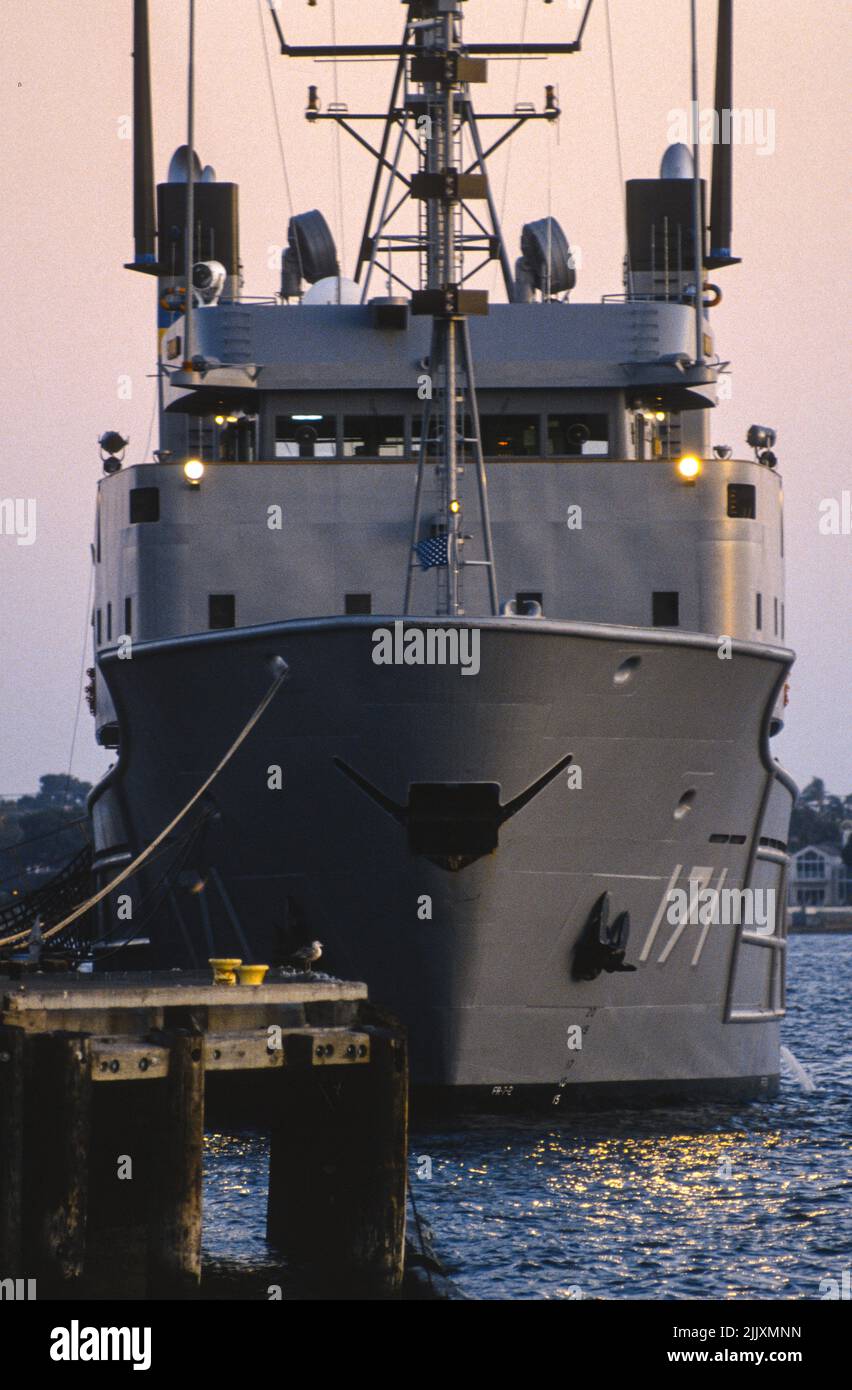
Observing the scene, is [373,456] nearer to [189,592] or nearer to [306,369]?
[306,369]

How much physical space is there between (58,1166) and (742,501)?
14.2 meters

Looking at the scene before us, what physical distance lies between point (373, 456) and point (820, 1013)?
38270mm

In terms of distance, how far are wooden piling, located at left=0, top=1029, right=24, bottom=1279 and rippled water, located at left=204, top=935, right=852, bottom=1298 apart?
9.15ft

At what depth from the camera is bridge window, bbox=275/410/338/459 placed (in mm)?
27219

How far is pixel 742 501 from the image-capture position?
26.0 meters

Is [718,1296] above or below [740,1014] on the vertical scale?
below

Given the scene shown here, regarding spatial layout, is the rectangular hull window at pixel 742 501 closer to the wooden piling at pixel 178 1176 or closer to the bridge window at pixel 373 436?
the bridge window at pixel 373 436

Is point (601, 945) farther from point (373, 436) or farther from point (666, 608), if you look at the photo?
point (373, 436)

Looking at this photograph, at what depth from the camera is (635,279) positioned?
32344 millimetres

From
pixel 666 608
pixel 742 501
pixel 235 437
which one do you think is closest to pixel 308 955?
pixel 666 608

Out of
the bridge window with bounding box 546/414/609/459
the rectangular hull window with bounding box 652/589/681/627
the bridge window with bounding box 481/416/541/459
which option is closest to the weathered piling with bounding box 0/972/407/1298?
the rectangular hull window with bounding box 652/589/681/627

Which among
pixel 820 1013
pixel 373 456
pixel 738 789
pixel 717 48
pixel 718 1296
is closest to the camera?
pixel 718 1296

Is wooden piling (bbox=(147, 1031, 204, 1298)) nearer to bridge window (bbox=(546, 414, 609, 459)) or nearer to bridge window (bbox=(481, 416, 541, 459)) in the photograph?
bridge window (bbox=(481, 416, 541, 459))
